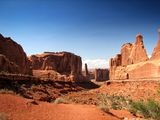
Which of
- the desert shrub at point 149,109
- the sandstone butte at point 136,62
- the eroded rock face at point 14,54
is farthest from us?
the eroded rock face at point 14,54

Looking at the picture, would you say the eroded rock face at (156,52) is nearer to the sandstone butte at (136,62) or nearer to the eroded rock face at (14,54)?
the sandstone butte at (136,62)

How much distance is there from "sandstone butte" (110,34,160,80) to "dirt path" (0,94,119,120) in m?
33.5

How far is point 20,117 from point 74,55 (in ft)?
302

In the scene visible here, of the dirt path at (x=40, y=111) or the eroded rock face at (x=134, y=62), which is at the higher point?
the eroded rock face at (x=134, y=62)

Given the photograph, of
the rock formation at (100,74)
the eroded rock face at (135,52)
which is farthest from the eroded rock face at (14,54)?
the rock formation at (100,74)

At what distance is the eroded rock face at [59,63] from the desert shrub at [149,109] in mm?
74381

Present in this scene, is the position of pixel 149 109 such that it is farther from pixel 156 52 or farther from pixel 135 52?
pixel 135 52

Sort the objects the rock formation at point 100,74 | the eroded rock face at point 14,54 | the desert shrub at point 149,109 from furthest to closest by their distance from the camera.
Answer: the rock formation at point 100,74
the eroded rock face at point 14,54
the desert shrub at point 149,109

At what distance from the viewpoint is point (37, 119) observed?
13.6 meters

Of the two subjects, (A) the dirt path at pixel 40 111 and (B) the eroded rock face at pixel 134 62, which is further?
(B) the eroded rock face at pixel 134 62

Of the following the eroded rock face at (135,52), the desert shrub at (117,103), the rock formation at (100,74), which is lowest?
the desert shrub at (117,103)

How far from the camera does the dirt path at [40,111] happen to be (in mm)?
13891

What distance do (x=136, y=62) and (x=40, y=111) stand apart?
175 ft

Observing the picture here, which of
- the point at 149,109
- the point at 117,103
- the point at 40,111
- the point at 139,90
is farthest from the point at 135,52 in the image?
the point at 40,111
